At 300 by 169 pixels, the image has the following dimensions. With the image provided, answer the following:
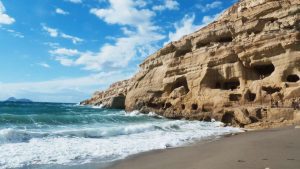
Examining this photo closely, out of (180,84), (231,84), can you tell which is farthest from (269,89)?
(180,84)

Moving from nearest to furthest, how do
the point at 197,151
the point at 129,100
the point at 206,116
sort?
the point at 197,151, the point at 206,116, the point at 129,100

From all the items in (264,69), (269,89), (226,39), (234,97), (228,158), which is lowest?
(228,158)

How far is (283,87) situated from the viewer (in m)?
24.4

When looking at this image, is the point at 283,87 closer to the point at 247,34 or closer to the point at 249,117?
the point at 249,117

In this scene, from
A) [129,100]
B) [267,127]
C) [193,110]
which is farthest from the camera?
[129,100]

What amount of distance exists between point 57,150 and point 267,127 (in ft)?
43.0

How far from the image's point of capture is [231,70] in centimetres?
Answer: 2906

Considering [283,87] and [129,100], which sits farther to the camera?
[129,100]

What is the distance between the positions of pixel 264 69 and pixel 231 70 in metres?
2.94

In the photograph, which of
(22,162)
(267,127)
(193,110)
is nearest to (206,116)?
(193,110)

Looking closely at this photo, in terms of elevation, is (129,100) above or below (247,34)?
below

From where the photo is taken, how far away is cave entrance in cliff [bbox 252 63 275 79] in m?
28.4

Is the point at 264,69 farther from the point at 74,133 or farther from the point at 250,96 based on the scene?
the point at 74,133

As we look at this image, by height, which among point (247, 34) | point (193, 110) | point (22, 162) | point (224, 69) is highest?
point (247, 34)
